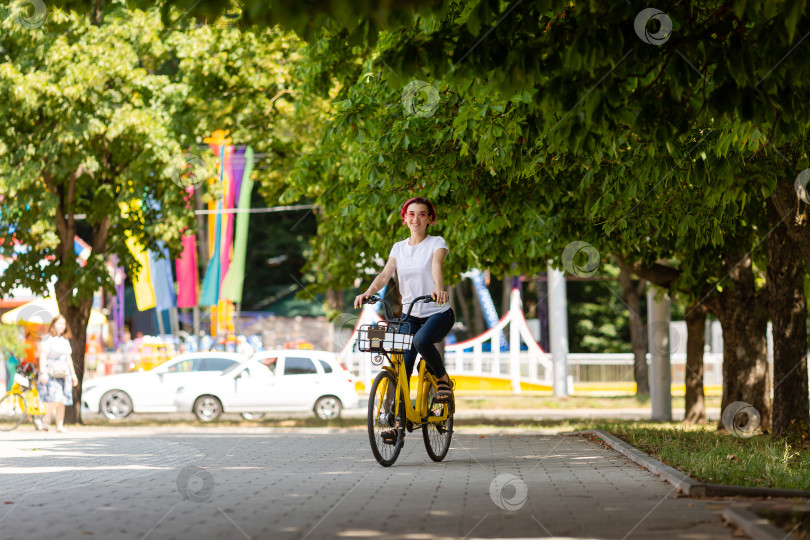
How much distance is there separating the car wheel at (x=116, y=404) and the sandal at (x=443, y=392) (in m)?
17.0

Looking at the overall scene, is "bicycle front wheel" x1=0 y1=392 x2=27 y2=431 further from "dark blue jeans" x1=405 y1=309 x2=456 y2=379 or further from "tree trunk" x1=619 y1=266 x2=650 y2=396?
"tree trunk" x1=619 y1=266 x2=650 y2=396

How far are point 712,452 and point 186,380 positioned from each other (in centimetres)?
1664

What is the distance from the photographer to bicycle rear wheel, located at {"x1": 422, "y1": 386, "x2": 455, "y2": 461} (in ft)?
31.4

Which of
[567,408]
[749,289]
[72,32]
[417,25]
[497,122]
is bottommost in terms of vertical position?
[567,408]

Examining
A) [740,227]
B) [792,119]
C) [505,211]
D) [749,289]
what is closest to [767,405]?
[749,289]

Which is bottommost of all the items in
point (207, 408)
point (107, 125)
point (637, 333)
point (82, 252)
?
point (207, 408)

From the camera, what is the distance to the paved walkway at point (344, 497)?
5797 mm

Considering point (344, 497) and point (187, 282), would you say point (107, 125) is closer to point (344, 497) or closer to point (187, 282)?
point (187, 282)

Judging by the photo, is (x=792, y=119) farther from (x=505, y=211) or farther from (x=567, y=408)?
(x=567, y=408)

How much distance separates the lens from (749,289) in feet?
55.2

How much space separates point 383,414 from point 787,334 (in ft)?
21.8

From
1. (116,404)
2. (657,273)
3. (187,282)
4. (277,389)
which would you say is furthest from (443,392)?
(187,282)

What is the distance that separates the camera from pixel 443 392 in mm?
9500

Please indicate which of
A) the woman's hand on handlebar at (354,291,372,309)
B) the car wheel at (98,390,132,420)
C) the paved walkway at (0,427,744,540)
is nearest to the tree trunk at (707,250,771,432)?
the paved walkway at (0,427,744,540)
